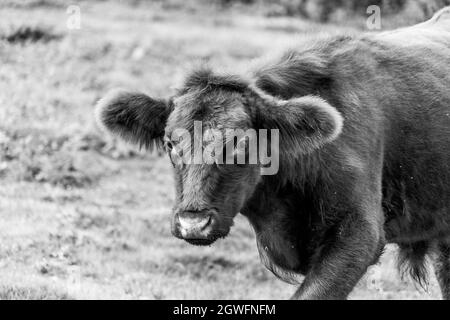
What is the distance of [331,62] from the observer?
21.6ft

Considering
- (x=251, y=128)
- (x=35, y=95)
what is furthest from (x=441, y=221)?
(x=35, y=95)

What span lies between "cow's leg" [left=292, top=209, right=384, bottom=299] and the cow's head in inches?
25.0

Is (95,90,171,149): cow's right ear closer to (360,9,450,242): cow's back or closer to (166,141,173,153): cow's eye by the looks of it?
(166,141,173,153): cow's eye

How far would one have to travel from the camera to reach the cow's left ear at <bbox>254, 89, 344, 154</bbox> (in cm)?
587

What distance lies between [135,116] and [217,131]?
82cm

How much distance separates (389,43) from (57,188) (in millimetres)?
5956

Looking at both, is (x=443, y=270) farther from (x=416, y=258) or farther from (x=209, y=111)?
(x=209, y=111)

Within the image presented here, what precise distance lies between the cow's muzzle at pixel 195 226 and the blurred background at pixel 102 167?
1.26 meters

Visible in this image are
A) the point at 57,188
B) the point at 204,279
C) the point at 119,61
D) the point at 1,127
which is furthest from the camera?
the point at 119,61

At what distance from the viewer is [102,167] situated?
530 inches

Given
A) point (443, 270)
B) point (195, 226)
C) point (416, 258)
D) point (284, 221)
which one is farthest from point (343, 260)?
point (443, 270)

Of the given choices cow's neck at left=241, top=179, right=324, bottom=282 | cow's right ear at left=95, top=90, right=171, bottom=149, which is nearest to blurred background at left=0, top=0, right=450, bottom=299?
cow's right ear at left=95, top=90, right=171, bottom=149

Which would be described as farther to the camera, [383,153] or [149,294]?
[149,294]

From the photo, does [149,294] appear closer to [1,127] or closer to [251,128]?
[251,128]
